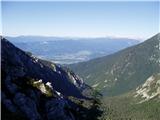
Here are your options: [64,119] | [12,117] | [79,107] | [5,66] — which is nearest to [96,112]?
[79,107]

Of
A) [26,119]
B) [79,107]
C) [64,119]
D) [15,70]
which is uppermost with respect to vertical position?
[15,70]

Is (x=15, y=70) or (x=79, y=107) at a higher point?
(x=15, y=70)

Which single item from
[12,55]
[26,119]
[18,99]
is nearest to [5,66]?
[18,99]

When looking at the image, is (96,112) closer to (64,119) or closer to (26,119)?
(64,119)

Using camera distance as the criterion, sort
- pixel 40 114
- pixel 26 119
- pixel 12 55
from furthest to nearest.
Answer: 1. pixel 12 55
2. pixel 40 114
3. pixel 26 119

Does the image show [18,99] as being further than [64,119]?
No

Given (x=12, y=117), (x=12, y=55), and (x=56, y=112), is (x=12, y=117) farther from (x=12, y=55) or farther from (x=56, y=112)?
(x=12, y=55)

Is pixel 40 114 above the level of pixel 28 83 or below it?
below

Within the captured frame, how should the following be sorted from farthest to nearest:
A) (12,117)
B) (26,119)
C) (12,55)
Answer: (12,55) → (26,119) → (12,117)

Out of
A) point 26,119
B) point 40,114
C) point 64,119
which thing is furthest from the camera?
point 64,119
